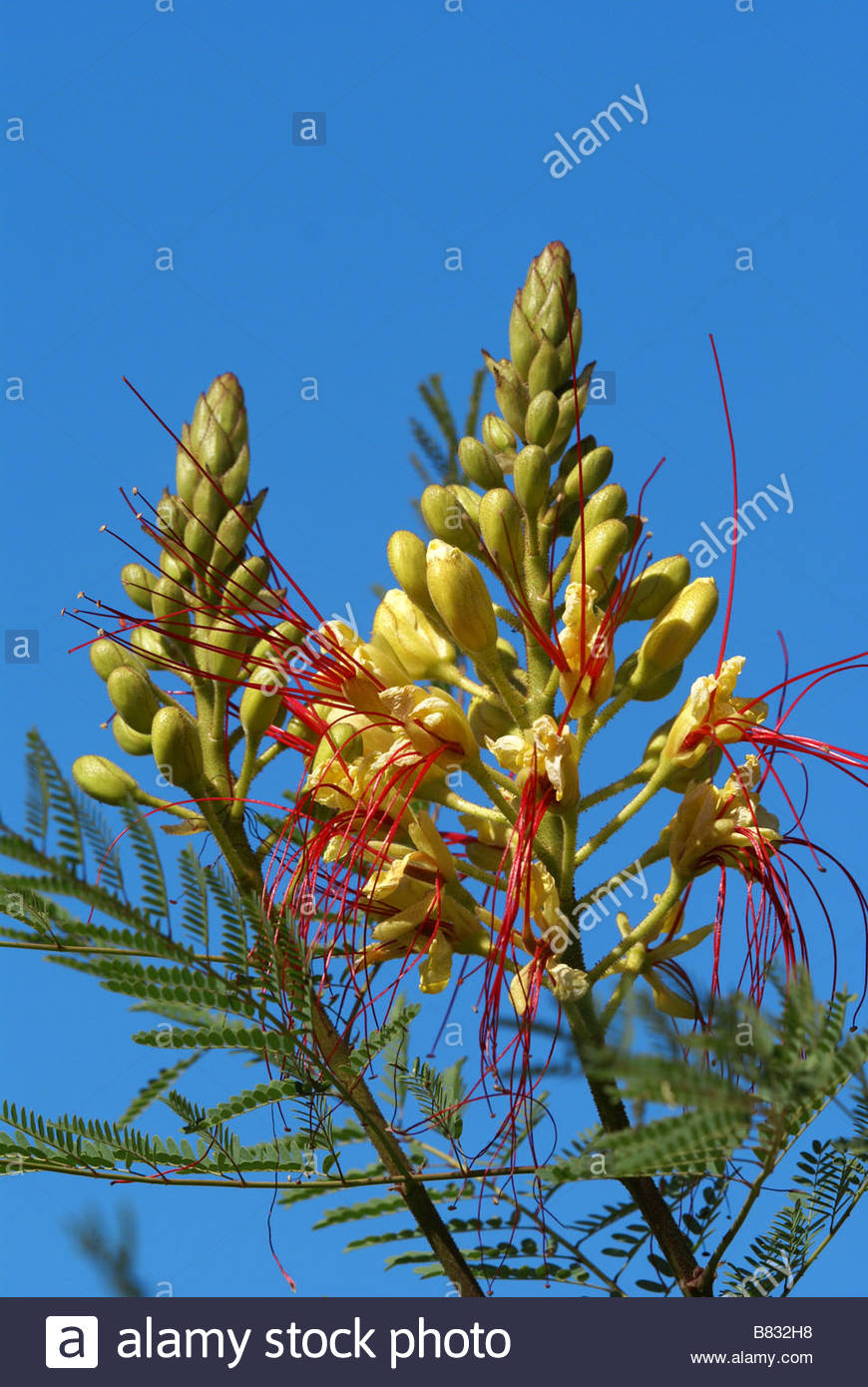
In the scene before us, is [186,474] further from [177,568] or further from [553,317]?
[553,317]

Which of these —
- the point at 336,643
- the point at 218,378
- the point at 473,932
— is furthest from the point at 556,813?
the point at 218,378

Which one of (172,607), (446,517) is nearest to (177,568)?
(172,607)

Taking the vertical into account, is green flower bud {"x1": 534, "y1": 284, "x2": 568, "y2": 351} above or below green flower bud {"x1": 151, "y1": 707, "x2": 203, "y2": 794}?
above

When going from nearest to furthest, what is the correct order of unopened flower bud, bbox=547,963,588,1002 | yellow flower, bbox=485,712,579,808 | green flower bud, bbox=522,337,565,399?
unopened flower bud, bbox=547,963,588,1002 → yellow flower, bbox=485,712,579,808 → green flower bud, bbox=522,337,565,399

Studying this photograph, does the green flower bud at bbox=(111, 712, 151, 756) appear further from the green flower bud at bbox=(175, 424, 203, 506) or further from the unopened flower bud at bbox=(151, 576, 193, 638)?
the green flower bud at bbox=(175, 424, 203, 506)
